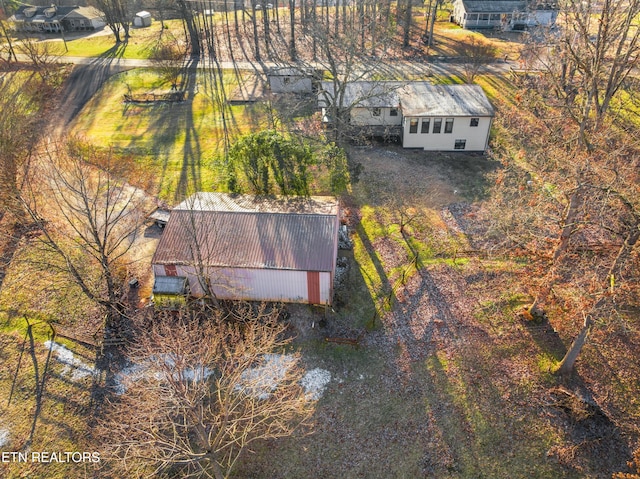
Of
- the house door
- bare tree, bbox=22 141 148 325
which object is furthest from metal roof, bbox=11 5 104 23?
the house door

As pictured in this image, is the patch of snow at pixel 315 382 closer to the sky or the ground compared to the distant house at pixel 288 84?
closer to the ground

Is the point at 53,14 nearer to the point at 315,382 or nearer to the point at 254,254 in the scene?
the point at 254,254

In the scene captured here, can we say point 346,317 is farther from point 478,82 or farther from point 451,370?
point 478,82

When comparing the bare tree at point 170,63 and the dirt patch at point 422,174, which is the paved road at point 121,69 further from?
the dirt patch at point 422,174

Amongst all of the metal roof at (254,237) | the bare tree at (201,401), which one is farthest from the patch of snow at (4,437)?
the metal roof at (254,237)

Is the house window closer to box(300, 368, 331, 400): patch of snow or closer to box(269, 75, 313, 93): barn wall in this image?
box(269, 75, 313, 93): barn wall

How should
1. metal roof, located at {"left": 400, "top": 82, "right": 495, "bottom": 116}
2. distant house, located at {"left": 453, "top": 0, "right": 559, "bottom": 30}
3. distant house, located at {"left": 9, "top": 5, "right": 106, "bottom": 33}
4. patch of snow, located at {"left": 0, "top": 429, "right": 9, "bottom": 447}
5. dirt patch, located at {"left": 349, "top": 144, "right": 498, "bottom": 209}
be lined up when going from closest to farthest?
patch of snow, located at {"left": 0, "top": 429, "right": 9, "bottom": 447}, dirt patch, located at {"left": 349, "top": 144, "right": 498, "bottom": 209}, metal roof, located at {"left": 400, "top": 82, "right": 495, "bottom": 116}, distant house, located at {"left": 453, "top": 0, "right": 559, "bottom": 30}, distant house, located at {"left": 9, "top": 5, "right": 106, "bottom": 33}
